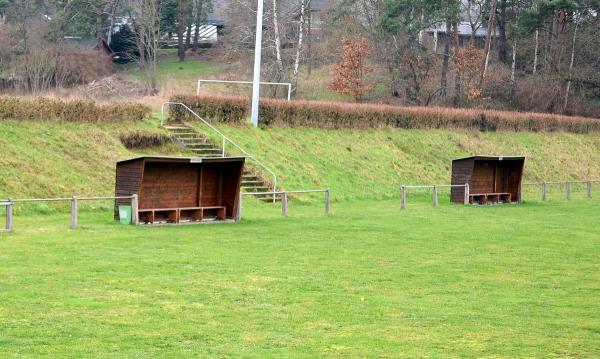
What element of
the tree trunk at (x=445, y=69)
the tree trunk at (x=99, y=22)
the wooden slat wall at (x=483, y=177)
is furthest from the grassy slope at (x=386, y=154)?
the tree trunk at (x=99, y=22)

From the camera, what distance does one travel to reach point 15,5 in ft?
261

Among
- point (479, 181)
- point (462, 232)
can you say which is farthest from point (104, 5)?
point (462, 232)

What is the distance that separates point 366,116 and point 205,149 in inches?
542

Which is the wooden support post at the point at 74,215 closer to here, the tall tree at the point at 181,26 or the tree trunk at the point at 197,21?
the tall tree at the point at 181,26

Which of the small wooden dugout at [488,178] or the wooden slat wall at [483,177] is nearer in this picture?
the small wooden dugout at [488,178]

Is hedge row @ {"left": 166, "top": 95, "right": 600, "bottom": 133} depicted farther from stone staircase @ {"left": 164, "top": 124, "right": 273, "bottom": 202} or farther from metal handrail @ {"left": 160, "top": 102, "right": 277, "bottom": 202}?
stone staircase @ {"left": 164, "top": 124, "right": 273, "bottom": 202}

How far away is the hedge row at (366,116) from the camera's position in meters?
44.0

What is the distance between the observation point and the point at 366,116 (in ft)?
169

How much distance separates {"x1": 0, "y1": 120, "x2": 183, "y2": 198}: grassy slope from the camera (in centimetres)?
3112

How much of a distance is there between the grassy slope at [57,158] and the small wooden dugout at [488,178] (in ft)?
37.0

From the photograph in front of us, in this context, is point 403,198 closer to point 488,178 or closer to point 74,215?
point 488,178

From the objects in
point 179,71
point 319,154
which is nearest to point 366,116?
point 319,154

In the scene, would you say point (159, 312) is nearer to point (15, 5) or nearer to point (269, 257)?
point (269, 257)

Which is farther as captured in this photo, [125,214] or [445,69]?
[445,69]
